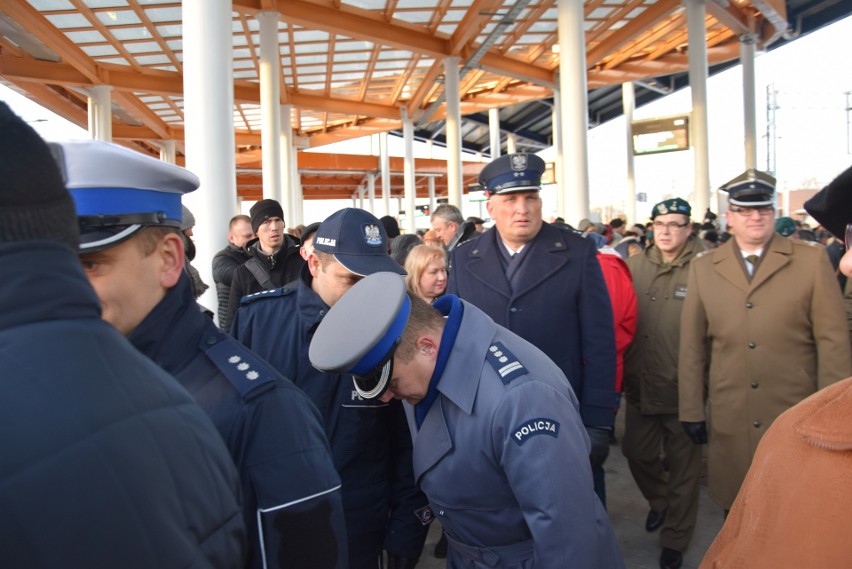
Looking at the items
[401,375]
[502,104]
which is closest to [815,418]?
[401,375]

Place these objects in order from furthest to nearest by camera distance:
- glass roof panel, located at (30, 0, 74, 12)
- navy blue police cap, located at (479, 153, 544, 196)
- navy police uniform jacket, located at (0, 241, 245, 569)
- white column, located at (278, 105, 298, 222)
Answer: white column, located at (278, 105, 298, 222) < glass roof panel, located at (30, 0, 74, 12) < navy blue police cap, located at (479, 153, 544, 196) < navy police uniform jacket, located at (0, 241, 245, 569)

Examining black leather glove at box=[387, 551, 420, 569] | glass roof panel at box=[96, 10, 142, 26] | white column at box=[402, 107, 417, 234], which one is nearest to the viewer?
black leather glove at box=[387, 551, 420, 569]

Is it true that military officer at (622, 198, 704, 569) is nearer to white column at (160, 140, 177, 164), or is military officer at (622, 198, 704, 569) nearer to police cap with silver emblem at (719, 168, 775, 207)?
police cap with silver emblem at (719, 168, 775, 207)

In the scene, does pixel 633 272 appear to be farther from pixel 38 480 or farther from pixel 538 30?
pixel 538 30

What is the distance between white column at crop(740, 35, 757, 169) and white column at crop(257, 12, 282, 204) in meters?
14.5

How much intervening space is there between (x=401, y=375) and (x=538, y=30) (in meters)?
19.0

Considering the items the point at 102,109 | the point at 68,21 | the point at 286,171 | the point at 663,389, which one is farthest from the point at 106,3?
Result: the point at 663,389

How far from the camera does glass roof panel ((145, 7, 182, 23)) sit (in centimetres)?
1452

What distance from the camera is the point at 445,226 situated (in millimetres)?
6938

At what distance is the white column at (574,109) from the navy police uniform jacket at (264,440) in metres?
11.4

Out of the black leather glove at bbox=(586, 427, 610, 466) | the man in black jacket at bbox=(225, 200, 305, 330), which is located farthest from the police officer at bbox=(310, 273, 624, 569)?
the man in black jacket at bbox=(225, 200, 305, 330)

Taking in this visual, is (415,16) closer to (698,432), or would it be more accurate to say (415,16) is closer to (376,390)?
(698,432)

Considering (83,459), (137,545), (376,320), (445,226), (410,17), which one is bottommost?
(137,545)

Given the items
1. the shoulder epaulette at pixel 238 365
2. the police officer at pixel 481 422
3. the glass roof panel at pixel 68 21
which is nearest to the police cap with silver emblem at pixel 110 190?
the shoulder epaulette at pixel 238 365
